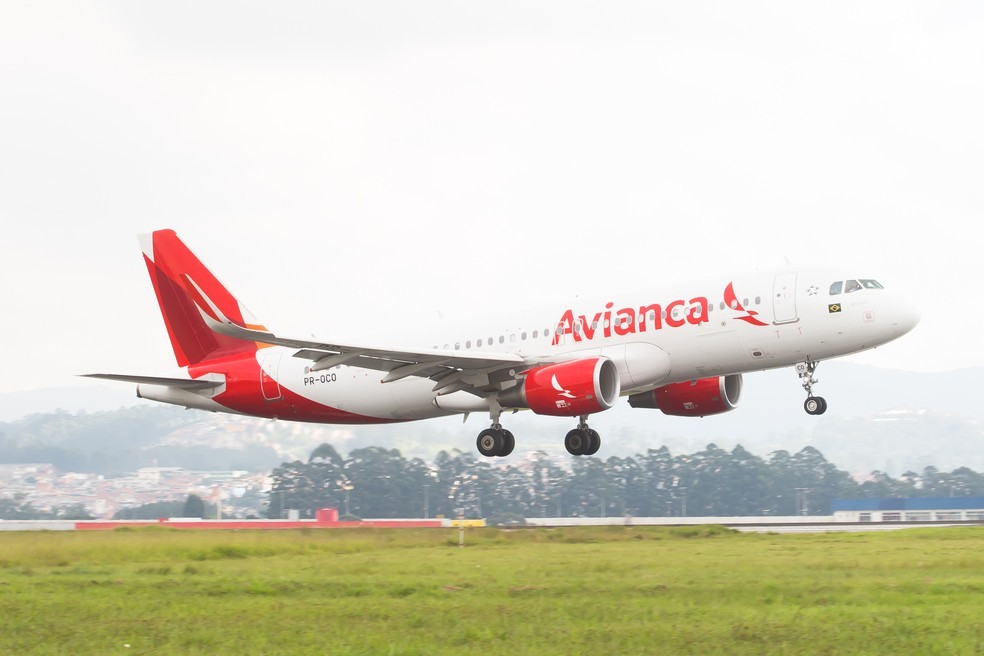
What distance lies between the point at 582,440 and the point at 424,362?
19.4ft

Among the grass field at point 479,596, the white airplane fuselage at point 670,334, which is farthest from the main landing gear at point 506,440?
the grass field at point 479,596

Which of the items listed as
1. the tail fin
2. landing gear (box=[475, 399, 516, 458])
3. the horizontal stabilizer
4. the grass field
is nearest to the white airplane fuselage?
landing gear (box=[475, 399, 516, 458])

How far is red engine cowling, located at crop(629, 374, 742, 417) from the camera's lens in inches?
1340

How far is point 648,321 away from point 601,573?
11885 millimetres

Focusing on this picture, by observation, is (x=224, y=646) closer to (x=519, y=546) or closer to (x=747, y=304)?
(x=519, y=546)

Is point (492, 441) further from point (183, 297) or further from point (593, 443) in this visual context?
point (183, 297)

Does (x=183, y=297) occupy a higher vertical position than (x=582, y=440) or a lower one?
higher

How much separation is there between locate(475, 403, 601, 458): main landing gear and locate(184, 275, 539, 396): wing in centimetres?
94

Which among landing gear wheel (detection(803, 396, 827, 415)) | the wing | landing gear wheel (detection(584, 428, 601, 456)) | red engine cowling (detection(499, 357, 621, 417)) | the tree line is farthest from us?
the tree line

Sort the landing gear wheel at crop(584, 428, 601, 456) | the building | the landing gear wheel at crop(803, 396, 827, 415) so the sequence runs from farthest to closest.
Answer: the building
the landing gear wheel at crop(584, 428, 601, 456)
the landing gear wheel at crop(803, 396, 827, 415)

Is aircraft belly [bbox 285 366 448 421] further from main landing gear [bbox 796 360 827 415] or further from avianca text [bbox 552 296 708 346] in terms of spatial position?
main landing gear [bbox 796 360 827 415]

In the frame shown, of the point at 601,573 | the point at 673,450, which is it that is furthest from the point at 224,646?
the point at 673,450

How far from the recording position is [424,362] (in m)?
30.5

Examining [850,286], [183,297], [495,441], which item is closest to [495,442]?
[495,441]
